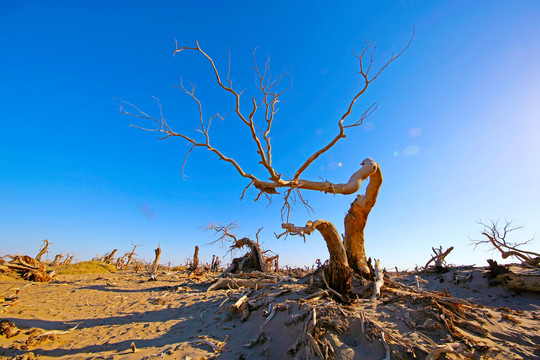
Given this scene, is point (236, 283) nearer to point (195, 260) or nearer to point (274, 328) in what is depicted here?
point (274, 328)

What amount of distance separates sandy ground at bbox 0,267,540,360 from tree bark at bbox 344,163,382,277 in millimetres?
1334

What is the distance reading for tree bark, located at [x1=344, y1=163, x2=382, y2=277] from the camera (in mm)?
7235

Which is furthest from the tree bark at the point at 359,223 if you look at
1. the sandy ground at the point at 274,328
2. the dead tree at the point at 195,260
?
the dead tree at the point at 195,260

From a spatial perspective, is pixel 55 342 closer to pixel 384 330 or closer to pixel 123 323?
pixel 123 323

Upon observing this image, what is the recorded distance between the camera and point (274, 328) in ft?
14.7

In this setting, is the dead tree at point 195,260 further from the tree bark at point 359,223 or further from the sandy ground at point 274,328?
the tree bark at point 359,223

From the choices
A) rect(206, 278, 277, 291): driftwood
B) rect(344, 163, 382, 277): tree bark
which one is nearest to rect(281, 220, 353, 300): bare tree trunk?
rect(344, 163, 382, 277): tree bark

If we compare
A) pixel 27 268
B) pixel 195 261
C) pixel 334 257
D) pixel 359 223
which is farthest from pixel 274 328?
pixel 27 268

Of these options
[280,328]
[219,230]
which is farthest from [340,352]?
[219,230]

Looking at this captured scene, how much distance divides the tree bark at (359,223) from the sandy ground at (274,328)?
1334mm

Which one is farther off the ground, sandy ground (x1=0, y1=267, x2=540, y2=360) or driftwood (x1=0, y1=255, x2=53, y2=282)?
driftwood (x1=0, y1=255, x2=53, y2=282)

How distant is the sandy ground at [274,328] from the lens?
3.69m

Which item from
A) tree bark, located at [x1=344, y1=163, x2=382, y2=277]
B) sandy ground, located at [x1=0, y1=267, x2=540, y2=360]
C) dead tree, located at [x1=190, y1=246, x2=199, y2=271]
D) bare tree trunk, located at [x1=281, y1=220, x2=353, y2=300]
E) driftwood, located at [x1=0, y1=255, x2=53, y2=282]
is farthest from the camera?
dead tree, located at [x1=190, y1=246, x2=199, y2=271]

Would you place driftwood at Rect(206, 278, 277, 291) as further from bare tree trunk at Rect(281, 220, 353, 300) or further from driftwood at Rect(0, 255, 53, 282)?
driftwood at Rect(0, 255, 53, 282)
